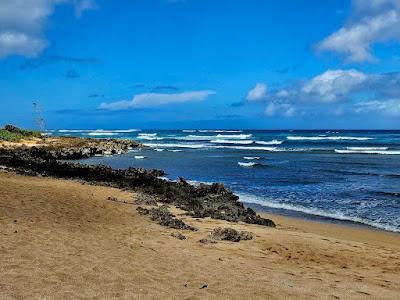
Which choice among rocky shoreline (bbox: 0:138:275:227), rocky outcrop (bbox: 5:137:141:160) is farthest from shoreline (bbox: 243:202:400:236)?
rocky outcrop (bbox: 5:137:141:160)

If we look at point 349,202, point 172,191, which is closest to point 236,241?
point 172,191

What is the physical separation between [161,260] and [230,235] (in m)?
2.73

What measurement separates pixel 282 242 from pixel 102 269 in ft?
15.3

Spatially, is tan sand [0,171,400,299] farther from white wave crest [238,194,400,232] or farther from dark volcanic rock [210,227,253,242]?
white wave crest [238,194,400,232]

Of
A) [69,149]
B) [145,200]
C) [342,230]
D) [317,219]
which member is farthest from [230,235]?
[69,149]

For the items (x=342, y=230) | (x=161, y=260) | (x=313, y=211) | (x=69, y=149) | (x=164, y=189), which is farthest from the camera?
(x=69, y=149)

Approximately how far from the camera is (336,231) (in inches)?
519

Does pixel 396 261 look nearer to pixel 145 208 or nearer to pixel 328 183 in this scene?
pixel 145 208

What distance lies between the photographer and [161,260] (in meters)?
8.23

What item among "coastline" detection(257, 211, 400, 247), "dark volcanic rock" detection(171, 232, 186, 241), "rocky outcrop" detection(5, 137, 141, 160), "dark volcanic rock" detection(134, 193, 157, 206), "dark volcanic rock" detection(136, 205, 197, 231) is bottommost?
"coastline" detection(257, 211, 400, 247)

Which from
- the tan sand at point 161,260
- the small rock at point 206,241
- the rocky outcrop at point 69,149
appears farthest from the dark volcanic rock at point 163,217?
the rocky outcrop at point 69,149

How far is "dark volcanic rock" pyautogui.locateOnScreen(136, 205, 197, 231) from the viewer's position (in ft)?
37.8

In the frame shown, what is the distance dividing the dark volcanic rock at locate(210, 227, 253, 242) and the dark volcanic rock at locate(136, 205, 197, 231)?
843 mm

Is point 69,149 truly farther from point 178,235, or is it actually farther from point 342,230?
point 178,235
